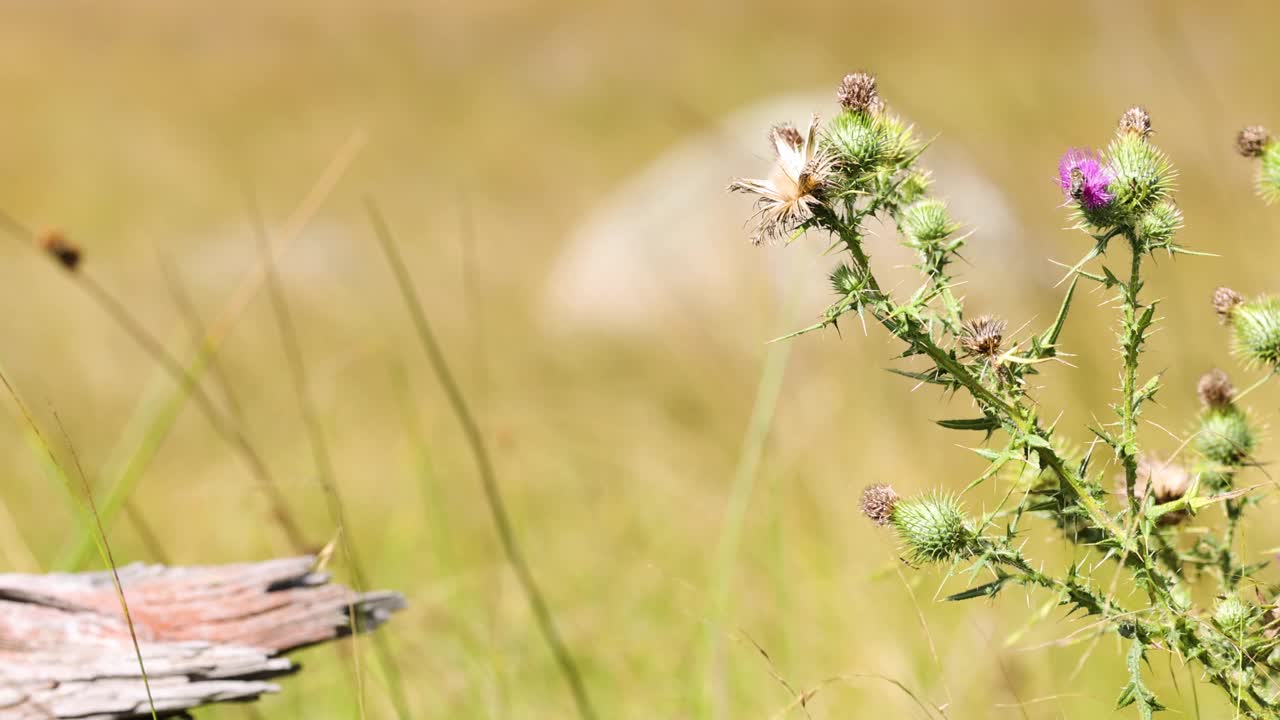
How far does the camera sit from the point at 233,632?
5.11 ft

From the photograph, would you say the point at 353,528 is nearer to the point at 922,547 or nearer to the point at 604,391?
the point at 604,391

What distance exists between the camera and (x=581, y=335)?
7.65m

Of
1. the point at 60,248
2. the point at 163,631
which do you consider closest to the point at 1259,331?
the point at 163,631

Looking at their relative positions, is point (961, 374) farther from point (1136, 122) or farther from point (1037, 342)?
point (1136, 122)

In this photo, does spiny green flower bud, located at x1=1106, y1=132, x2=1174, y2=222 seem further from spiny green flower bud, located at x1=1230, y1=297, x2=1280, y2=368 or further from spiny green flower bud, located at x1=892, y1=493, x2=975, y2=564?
spiny green flower bud, located at x1=892, y1=493, x2=975, y2=564

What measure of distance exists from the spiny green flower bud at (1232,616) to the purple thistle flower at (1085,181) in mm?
416

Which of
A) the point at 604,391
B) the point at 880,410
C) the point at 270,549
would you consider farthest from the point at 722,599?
the point at 604,391

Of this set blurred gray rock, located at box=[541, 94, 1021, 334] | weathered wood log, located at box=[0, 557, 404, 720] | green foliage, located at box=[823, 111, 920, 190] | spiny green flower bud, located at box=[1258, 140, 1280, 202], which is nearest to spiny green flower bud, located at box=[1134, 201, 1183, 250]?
spiny green flower bud, located at box=[1258, 140, 1280, 202]

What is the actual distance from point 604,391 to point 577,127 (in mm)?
7444

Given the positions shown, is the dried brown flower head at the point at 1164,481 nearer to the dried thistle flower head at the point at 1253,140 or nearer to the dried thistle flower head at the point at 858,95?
the dried thistle flower head at the point at 1253,140

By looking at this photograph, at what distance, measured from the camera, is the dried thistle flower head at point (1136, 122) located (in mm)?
1147

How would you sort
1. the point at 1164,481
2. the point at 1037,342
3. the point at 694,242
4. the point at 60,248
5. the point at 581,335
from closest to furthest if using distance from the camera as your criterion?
1. the point at 1037,342
2. the point at 1164,481
3. the point at 60,248
4. the point at 694,242
5. the point at 581,335

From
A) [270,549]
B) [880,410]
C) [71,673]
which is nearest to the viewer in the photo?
[71,673]

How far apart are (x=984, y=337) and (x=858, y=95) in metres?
0.27
